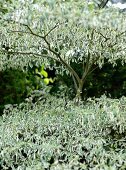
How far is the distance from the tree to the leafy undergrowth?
0.41m

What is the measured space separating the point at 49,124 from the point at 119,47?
838 mm

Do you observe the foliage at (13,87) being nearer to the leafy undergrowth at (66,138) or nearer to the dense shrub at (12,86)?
the dense shrub at (12,86)

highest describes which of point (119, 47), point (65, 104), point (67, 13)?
point (67, 13)

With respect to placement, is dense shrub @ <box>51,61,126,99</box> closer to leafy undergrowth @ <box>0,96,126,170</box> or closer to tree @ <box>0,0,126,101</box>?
tree @ <box>0,0,126,101</box>

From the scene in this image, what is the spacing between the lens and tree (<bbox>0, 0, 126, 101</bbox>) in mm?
1982

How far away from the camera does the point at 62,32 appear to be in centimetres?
250

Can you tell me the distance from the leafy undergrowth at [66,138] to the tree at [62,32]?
41 centimetres

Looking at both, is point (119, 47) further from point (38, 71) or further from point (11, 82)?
point (38, 71)

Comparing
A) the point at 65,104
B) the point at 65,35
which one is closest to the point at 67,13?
the point at 65,35

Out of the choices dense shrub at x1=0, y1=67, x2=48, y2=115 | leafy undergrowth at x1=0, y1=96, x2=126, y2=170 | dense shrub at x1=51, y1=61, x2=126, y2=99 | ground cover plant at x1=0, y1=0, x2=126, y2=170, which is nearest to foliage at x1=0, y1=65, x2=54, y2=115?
dense shrub at x1=0, y1=67, x2=48, y2=115

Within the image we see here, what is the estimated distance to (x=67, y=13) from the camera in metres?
1.97

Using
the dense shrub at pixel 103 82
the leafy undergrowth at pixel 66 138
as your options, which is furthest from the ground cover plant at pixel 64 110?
the dense shrub at pixel 103 82

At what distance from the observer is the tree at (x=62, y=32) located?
1.98 metres

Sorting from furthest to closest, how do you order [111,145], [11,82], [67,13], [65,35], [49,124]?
[11,82] < [65,35] < [49,124] < [111,145] < [67,13]
